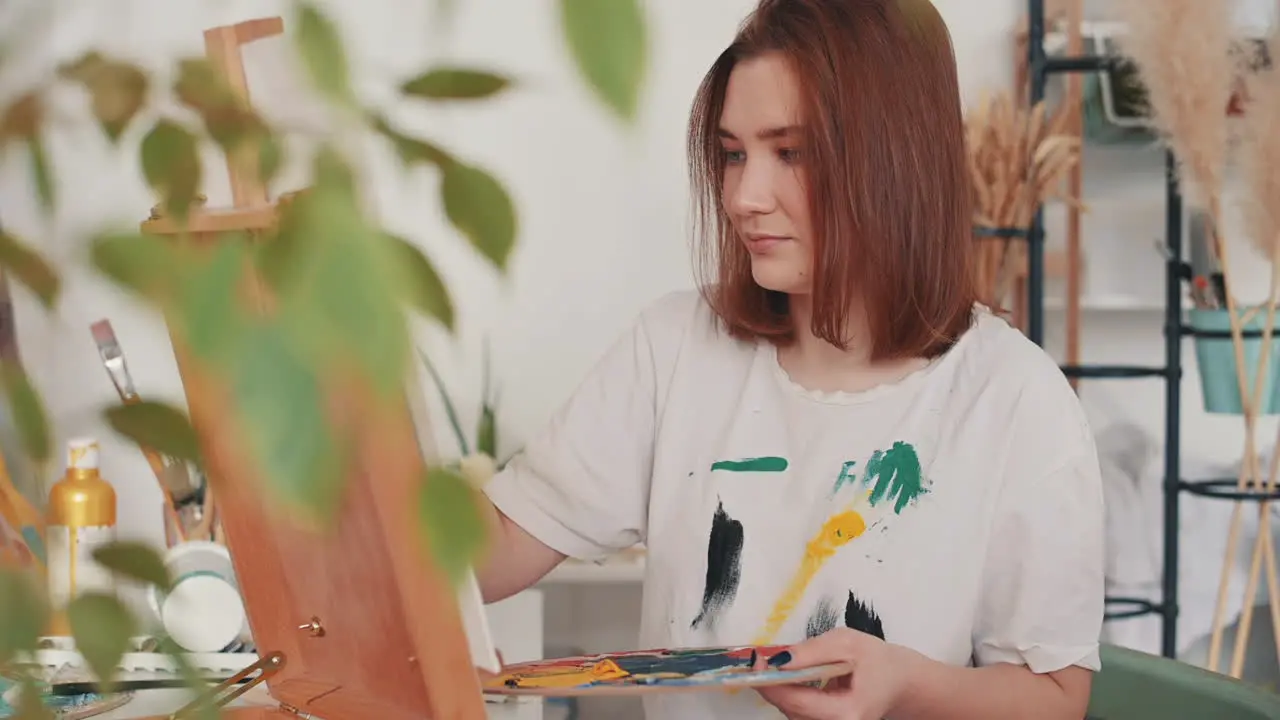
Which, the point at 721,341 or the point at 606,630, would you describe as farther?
the point at 606,630

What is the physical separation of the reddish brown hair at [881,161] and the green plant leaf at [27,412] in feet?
3.00

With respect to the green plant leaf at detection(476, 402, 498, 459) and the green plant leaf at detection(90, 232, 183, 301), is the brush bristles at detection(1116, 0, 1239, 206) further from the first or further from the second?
the green plant leaf at detection(90, 232, 183, 301)

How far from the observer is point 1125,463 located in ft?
8.98

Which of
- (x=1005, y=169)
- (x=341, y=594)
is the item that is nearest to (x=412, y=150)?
(x=341, y=594)

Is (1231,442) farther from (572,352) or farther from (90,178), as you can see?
(90,178)

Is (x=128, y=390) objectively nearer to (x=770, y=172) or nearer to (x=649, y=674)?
(x=770, y=172)

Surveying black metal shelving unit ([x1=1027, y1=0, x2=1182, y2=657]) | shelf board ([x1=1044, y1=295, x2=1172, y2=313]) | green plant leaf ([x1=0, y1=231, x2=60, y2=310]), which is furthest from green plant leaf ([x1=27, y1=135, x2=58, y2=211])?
shelf board ([x1=1044, y1=295, x2=1172, y2=313])

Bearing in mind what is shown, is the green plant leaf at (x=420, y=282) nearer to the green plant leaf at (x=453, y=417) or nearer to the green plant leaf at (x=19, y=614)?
the green plant leaf at (x=19, y=614)

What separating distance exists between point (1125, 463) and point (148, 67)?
2679mm

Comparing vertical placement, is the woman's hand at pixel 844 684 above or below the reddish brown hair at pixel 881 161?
below

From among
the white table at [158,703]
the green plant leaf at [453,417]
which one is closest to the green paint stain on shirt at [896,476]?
the white table at [158,703]

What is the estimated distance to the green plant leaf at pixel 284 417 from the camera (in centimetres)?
18

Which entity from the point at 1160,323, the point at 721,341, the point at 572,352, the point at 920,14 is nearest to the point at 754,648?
the point at 721,341

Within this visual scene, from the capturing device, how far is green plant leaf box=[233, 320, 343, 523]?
18 centimetres
